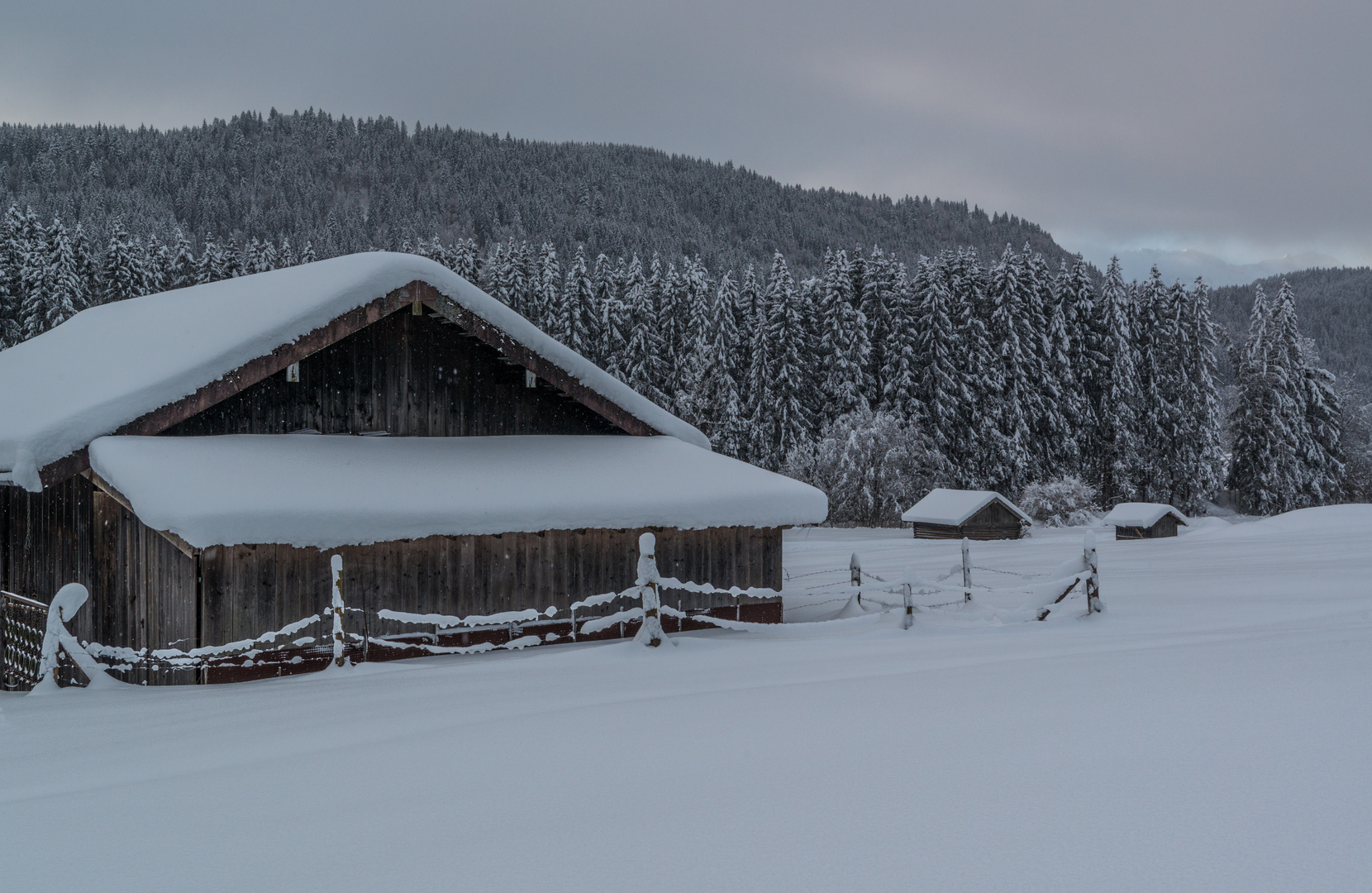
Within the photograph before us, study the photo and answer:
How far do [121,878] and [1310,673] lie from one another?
8.90 m

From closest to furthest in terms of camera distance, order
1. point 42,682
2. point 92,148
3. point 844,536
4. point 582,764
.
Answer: point 582,764, point 42,682, point 844,536, point 92,148

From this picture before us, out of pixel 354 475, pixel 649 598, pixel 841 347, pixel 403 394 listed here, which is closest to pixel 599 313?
pixel 841 347

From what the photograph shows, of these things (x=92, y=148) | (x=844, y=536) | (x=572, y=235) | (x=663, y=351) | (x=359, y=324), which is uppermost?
(x=92, y=148)

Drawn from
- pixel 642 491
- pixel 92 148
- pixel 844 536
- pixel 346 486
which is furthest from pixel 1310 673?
pixel 92 148

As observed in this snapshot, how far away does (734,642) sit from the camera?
39.3ft

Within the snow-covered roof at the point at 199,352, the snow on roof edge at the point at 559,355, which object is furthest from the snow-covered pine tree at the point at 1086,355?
the snow on roof edge at the point at 559,355

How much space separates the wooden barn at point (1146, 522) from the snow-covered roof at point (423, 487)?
91.8 ft

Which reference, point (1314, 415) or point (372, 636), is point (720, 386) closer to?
point (1314, 415)

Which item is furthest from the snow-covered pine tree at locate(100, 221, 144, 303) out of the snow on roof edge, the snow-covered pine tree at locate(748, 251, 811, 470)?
the snow on roof edge

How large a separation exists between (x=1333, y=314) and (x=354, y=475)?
18377 cm

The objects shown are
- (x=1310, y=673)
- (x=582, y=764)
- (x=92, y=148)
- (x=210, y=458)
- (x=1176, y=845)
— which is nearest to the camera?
(x=1176, y=845)

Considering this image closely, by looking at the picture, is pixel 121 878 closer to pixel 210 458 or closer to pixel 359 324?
pixel 210 458

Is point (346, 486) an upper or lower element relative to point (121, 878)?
upper

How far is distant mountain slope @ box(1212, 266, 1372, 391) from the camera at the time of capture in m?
140
